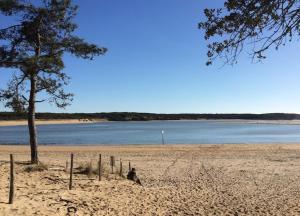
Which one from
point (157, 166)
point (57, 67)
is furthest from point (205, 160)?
point (57, 67)

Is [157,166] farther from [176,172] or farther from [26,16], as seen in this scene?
[26,16]

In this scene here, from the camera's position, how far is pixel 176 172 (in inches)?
927

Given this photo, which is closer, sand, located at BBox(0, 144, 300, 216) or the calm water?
sand, located at BBox(0, 144, 300, 216)

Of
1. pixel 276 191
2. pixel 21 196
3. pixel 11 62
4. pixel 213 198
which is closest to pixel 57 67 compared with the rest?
pixel 11 62

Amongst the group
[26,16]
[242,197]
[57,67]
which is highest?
[26,16]

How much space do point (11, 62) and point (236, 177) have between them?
10.9 metres

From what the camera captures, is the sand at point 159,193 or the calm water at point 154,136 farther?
the calm water at point 154,136

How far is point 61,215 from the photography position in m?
12.1

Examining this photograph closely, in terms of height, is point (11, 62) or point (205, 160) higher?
point (11, 62)

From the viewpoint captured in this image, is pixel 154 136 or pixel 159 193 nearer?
pixel 159 193

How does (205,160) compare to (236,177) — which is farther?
(205,160)

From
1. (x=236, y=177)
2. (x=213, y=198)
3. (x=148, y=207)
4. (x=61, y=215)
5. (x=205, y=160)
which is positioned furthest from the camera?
(x=205, y=160)

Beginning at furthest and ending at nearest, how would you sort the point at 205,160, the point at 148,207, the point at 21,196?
the point at 205,160 < the point at 148,207 < the point at 21,196

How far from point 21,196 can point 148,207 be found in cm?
362
